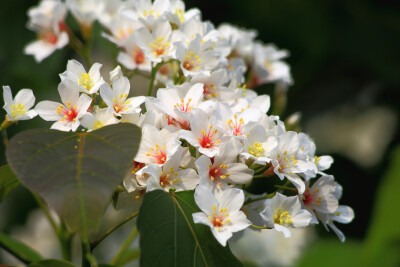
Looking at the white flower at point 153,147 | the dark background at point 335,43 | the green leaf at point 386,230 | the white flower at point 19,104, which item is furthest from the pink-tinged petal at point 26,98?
the green leaf at point 386,230

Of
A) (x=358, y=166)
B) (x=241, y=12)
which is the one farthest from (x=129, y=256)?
(x=358, y=166)

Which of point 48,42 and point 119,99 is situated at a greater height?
point 119,99

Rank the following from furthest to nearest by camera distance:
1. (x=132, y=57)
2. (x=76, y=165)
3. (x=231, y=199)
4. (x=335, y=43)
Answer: (x=335, y=43), (x=132, y=57), (x=231, y=199), (x=76, y=165)

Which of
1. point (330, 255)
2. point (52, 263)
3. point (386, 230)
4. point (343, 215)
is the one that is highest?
point (343, 215)

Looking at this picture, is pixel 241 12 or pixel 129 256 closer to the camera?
pixel 129 256

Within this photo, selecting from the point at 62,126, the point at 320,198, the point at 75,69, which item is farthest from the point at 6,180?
the point at 320,198

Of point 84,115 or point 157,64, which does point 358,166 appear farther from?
point 84,115

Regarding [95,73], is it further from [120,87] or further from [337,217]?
[337,217]
